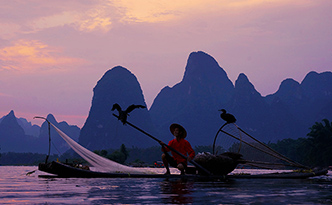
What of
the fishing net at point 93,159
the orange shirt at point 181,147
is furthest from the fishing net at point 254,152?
the fishing net at point 93,159

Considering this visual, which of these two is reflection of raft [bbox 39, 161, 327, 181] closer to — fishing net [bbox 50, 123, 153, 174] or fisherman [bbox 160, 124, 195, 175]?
fisherman [bbox 160, 124, 195, 175]

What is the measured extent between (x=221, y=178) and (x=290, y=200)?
5.80 metres

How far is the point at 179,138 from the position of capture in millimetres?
12461

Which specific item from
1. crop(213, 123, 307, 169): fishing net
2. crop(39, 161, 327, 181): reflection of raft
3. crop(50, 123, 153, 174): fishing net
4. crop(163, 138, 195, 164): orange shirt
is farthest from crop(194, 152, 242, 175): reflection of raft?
crop(50, 123, 153, 174): fishing net

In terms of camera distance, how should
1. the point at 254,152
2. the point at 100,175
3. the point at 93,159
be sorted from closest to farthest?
the point at 100,175 → the point at 93,159 → the point at 254,152

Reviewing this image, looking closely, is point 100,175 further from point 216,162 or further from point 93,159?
point 216,162

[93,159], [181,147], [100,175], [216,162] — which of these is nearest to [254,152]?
[216,162]

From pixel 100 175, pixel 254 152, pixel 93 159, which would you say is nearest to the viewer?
pixel 100 175

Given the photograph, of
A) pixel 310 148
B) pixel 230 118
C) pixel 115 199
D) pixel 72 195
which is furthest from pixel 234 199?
pixel 310 148

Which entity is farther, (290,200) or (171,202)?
(290,200)

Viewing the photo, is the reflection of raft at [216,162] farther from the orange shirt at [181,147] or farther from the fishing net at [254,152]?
the fishing net at [254,152]

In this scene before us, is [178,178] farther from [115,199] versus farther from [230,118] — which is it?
[115,199]

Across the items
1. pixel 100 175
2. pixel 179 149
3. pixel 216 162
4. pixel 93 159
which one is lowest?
pixel 100 175

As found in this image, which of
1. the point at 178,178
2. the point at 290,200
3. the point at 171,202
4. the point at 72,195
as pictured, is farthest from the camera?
the point at 178,178
